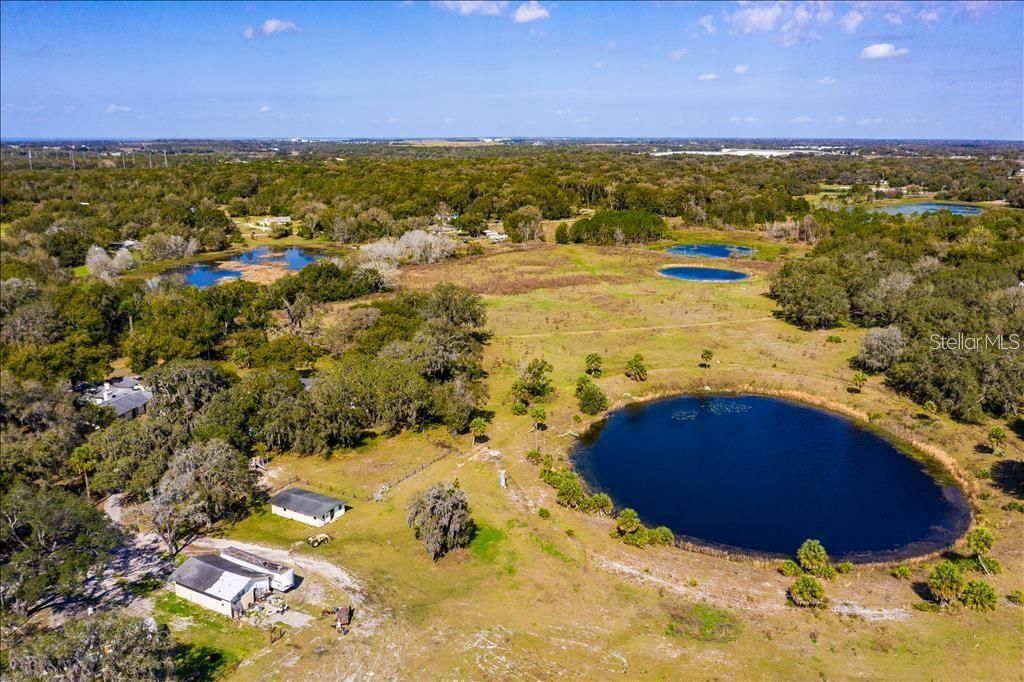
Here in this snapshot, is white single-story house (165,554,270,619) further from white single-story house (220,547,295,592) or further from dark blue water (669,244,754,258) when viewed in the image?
dark blue water (669,244,754,258)

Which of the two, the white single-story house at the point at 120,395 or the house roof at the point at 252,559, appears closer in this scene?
the house roof at the point at 252,559

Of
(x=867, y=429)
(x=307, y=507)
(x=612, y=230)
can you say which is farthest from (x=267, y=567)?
(x=612, y=230)

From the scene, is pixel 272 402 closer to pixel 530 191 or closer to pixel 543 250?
pixel 543 250

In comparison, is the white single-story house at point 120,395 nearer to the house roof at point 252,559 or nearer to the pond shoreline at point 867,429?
the house roof at point 252,559

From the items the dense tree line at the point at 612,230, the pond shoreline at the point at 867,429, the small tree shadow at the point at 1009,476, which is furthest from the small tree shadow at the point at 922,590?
the dense tree line at the point at 612,230

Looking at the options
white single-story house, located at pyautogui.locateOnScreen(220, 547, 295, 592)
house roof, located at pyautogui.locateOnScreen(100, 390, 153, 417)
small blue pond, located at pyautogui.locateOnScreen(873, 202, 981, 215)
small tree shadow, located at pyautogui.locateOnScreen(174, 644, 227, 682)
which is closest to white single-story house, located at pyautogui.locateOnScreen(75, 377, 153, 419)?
house roof, located at pyautogui.locateOnScreen(100, 390, 153, 417)

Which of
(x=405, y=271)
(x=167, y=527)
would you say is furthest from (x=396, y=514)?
(x=405, y=271)
